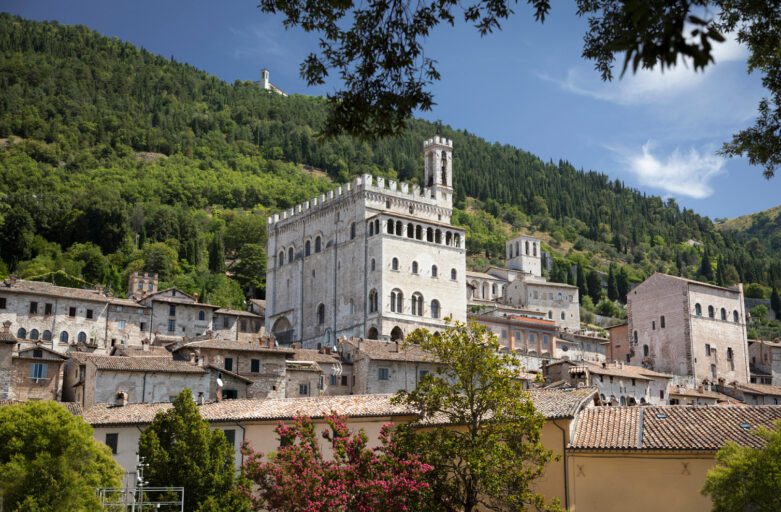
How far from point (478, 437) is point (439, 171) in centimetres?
6784

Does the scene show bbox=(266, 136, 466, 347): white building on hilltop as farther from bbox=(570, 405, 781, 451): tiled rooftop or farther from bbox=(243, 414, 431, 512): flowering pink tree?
bbox=(243, 414, 431, 512): flowering pink tree

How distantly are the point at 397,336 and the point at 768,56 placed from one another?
2659 inches

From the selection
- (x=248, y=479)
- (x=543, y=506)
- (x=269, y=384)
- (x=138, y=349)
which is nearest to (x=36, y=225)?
(x=138, y=349)

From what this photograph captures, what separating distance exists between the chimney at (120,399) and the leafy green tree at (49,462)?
1248cm

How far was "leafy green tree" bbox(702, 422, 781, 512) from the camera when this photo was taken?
70.2 feet

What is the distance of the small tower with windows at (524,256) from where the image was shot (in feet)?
469

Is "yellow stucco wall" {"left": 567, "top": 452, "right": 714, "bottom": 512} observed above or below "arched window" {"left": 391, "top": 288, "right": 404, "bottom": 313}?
below

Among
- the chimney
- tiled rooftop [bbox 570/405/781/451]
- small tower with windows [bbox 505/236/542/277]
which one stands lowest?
tiled rooftop [bbox 570/405/781/451]

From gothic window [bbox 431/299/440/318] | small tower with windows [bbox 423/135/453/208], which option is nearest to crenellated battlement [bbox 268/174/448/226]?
small tower with windows [bbox 423/135/453/208]

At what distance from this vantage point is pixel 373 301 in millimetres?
80375

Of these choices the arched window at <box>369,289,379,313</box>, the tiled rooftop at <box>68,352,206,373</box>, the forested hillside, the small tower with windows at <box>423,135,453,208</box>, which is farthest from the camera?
the forested hillside

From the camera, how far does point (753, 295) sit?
515 feet

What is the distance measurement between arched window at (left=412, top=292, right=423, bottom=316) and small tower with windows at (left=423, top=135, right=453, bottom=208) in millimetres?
11104

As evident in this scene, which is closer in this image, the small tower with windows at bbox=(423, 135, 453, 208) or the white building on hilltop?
the white building on hilltop
